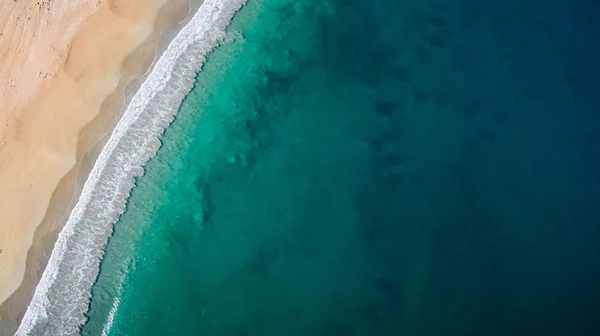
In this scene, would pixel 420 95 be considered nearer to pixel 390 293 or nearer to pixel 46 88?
pixel 390 293

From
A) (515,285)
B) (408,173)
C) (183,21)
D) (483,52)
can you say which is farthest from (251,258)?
(483,52)

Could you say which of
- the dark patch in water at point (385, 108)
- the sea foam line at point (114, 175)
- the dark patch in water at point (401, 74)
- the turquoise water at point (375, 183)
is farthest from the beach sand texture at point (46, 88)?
the dark patch in water at point (401, 74)

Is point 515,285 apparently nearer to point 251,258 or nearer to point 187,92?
point 251,258

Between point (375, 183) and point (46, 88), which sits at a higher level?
point (375, 183)

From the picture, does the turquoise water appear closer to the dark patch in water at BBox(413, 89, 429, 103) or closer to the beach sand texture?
the dark patch in water at BBox(413, 89, 429, 103)

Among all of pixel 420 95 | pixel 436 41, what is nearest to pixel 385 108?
pixel 420 95

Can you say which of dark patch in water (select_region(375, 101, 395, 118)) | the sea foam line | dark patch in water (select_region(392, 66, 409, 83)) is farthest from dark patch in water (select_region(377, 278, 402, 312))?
the sea foam line

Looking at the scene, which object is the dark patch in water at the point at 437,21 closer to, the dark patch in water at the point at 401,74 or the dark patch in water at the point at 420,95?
the dark patch in water at the point at 401,74
